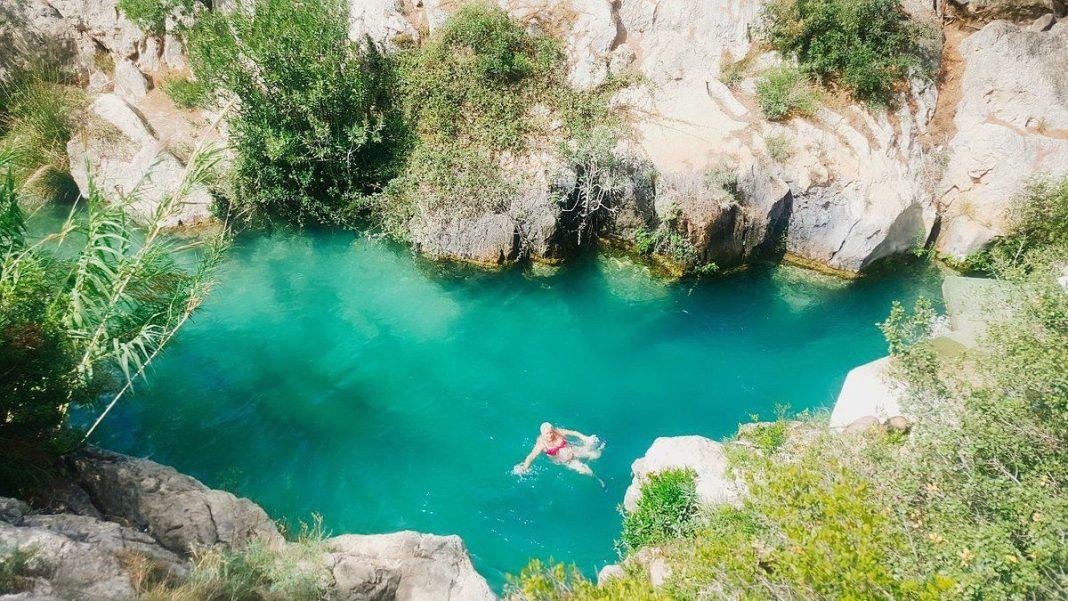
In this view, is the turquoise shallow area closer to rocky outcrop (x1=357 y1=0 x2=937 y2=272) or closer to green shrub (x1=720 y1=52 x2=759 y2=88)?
rocky outcrop (x1=357 y1=0 x2=937 y2=272)

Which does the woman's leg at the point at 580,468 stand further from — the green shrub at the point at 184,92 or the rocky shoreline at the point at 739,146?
the green shrub at the point at 184,92

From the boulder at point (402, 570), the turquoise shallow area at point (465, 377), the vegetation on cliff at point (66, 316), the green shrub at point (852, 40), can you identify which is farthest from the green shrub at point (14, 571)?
the green shrub at point (852, 40)

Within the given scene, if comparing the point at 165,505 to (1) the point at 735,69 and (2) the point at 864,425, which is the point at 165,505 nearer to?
(2) the point at 864,425

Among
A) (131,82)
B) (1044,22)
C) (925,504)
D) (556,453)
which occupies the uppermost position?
(1044,22)

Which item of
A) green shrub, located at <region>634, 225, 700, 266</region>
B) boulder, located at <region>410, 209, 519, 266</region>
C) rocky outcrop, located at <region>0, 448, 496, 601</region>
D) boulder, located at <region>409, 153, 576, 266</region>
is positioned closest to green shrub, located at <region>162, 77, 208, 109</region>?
boulder, located at <region>410, 209, 519, 266</region>

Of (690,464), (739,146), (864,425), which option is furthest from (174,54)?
(864,425)

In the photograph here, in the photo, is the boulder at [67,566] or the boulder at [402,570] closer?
the boulder at [67,566]

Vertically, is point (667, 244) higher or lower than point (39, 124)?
lower

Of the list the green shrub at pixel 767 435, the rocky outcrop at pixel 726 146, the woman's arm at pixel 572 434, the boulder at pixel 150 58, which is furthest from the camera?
the boulder at pixel 150 58
